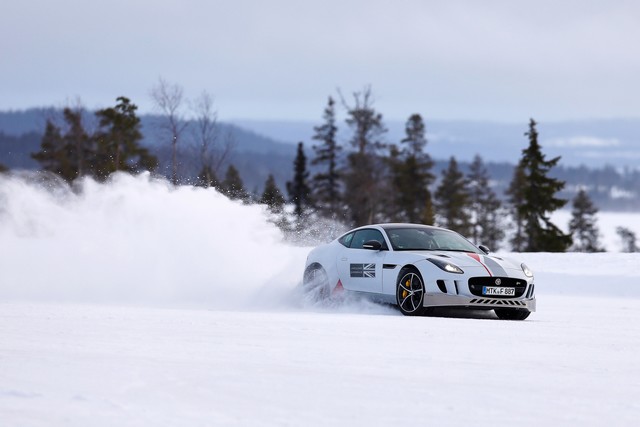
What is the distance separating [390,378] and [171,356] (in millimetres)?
1856

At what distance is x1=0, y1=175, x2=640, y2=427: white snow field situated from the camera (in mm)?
5785

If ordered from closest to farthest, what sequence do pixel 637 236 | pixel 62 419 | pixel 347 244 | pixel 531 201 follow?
1. pixel 62 419
2. pixel 347 244
3. pixel 531 201
4. pixel 637 236

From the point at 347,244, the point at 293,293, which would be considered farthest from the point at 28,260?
the point at 347,244

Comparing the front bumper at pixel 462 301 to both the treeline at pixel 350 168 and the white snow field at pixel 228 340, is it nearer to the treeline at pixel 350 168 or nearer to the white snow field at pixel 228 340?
the white snow field at pixel 228 340

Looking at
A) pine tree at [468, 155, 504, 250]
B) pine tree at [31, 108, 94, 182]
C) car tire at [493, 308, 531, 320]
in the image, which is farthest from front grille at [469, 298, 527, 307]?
pine tree at [468, 155, 504, 250]

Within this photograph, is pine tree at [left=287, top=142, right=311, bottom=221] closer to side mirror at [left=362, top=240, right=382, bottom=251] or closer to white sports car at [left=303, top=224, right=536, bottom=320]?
white sports car at [left=303, top=224, right=536, bottom=320]

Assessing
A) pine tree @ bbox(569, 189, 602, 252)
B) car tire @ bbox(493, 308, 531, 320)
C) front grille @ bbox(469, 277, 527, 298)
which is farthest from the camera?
pine tree @ bbox(569, 189, 602, 252)

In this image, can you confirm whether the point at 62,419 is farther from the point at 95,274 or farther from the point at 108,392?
the point at 95,274

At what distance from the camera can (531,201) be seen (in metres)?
66.5

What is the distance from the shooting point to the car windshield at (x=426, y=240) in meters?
13.2

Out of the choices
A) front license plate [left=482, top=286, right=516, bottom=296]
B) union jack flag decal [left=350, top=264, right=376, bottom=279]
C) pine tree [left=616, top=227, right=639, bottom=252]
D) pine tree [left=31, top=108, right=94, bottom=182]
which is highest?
pine tree [left=31, top=108, right=94, bottom=182]

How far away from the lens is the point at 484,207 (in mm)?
103688

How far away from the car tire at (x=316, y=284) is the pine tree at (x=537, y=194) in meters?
53.2

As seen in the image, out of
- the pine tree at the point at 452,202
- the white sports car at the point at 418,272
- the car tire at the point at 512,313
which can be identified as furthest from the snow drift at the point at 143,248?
the pine tree at the point at 452,202
